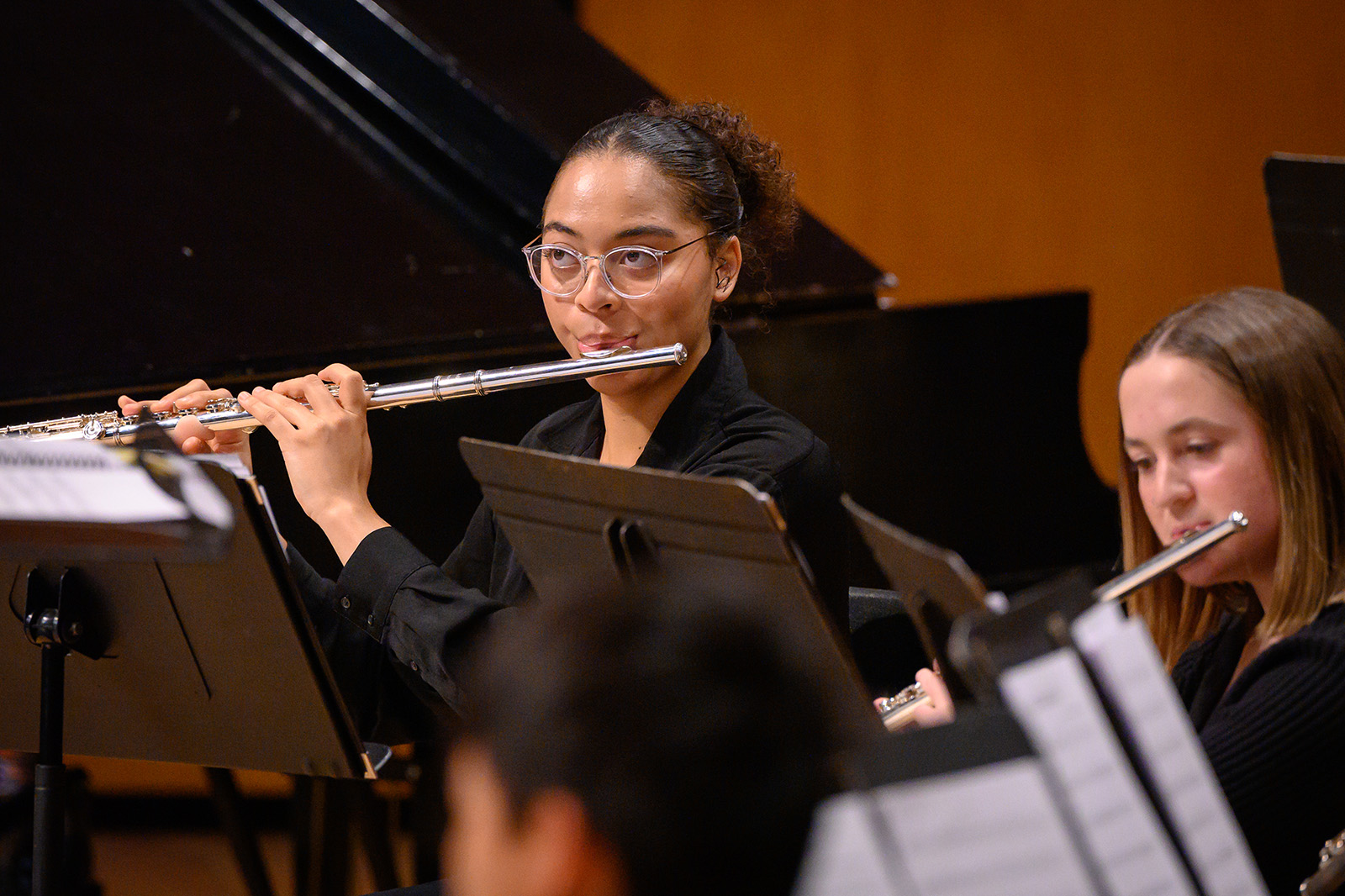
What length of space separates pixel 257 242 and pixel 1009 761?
2045 mm

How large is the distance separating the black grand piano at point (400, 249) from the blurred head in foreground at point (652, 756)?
1.47 meters

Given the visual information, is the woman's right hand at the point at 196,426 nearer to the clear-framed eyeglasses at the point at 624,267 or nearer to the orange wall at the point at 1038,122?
the clear-framed eyeglasses at the point at 624,267

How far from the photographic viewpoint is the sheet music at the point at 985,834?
0.81 m

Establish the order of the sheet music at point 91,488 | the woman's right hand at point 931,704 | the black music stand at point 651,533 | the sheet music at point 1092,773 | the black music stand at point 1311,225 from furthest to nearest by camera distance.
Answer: the black music stand at point 1311,225 < the woman's right hand at point 931,704 < the black music stand at point 651,533 < the sheet music at point 91,488 < the sheet music at point 1092,773

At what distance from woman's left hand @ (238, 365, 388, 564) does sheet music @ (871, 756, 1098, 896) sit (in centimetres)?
96

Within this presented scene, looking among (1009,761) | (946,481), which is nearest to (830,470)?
(1009,761)

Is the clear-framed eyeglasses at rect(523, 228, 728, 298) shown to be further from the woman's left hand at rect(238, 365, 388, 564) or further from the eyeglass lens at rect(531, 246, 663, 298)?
the woman's left hand at rect(238, 365, 388, 564)

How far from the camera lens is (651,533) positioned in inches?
50.8

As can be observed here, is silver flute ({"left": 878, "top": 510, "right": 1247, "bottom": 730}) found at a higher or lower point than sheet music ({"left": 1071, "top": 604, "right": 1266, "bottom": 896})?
higher

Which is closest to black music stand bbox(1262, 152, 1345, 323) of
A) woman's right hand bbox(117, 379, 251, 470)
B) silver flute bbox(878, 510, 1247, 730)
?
silver flute bbox(878, 510, 1247, 730)

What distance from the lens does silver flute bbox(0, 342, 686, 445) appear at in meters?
1.73

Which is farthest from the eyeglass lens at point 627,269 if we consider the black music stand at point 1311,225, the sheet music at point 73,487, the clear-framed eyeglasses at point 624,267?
the black music stand at point 1311,225

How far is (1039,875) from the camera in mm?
858

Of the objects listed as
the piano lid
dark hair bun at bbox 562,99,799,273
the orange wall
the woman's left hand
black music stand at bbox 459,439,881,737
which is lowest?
black music stand at bbox 459,439,881,737
